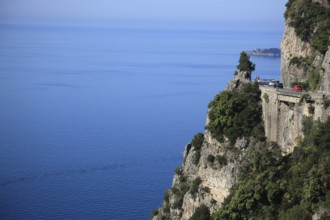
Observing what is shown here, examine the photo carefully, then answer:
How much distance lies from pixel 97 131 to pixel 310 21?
2224 inches

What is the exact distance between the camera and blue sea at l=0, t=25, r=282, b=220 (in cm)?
6247

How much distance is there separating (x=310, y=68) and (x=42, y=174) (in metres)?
44.0

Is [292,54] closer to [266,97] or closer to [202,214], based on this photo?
[266,97]

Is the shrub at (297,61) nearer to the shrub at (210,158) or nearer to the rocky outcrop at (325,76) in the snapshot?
the rocky outcrop at (325,76)

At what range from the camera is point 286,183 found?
2720 centimetres

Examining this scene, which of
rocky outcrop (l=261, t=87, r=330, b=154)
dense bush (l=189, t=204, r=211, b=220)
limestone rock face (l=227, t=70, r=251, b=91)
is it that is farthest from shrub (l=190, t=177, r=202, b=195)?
limestone rock face (l=227, t=70, r=251, b=91)

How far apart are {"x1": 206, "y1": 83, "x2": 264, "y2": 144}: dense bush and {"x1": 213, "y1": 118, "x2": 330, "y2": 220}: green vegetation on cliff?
1.79 m

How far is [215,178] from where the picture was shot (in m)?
32.1

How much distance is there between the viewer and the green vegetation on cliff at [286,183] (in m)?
24.8

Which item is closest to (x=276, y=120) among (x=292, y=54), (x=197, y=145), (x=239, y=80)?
(x=292, y=54)

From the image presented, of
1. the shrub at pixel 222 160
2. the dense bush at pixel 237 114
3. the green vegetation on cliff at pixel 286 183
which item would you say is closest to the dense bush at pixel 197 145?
the dense bush at pixel 237 114

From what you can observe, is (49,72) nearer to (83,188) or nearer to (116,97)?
(116,97)

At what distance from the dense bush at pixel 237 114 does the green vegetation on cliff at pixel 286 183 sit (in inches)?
70.3

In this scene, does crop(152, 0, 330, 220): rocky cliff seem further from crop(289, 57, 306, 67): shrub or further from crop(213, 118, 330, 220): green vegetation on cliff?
crop(213, 118, 330, 220): green vegetation on cliff
